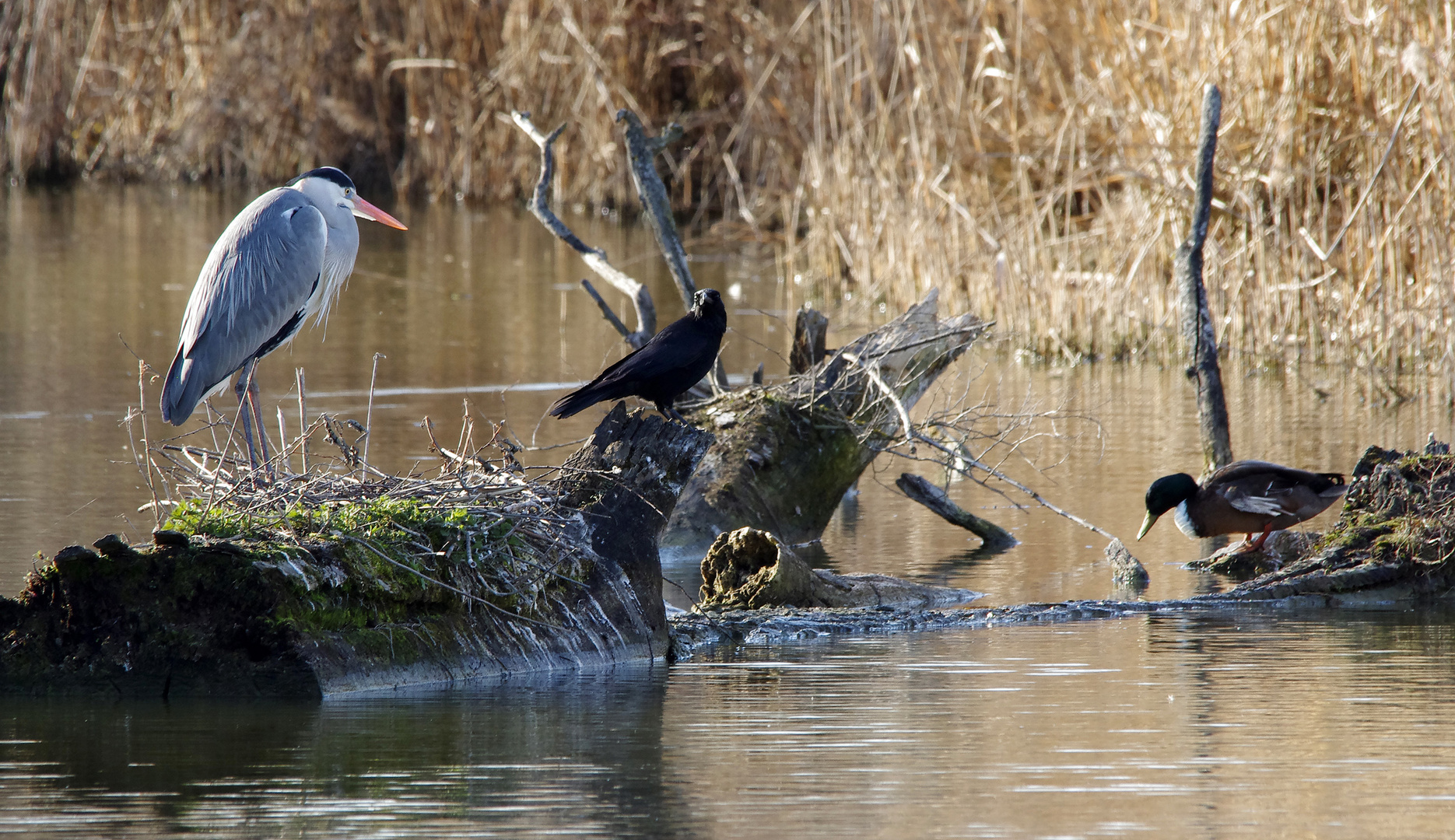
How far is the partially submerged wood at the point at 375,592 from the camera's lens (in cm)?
495

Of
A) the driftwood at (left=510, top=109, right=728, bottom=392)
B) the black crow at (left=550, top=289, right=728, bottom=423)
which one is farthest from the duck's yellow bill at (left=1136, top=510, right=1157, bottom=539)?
the black crow at (left=550, top=289, right=728, bottom=423)

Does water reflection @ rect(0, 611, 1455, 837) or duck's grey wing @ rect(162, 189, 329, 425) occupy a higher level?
duck's grey wing @ rect(162, 189, 329, 425)

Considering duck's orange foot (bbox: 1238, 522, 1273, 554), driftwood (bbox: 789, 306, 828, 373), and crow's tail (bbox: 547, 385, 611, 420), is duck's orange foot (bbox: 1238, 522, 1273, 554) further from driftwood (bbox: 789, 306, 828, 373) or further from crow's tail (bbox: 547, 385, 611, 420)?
crow's tail (bbox: 547, 385, 611, 420)

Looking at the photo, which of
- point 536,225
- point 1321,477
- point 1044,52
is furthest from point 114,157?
point 1321,477

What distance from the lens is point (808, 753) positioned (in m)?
4.57

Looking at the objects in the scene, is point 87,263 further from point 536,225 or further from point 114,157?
point 114,157

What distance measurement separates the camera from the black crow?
6184 millimetres

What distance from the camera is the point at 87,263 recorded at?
17.7 meters

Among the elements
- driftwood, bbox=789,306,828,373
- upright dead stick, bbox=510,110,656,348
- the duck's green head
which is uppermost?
upright dead stick, bbox=510,110,656,348

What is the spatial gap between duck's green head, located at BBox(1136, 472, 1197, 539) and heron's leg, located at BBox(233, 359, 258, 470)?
142 inches

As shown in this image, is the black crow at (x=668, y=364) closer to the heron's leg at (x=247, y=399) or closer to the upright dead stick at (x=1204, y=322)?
the heron's leg at (x=247, y=399)

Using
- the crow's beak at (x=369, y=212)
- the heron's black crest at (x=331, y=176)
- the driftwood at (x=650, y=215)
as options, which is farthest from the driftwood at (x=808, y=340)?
the heron's black crest at (x=331, y=176)

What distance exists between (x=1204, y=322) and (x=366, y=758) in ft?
19.2

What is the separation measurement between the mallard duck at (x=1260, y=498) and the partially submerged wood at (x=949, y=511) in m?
0.98
